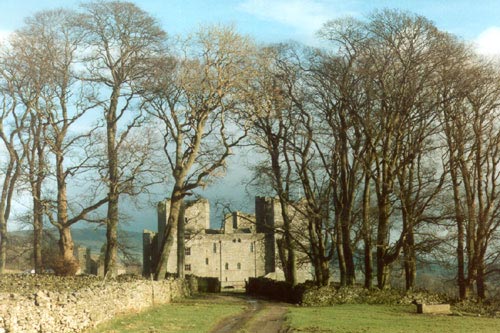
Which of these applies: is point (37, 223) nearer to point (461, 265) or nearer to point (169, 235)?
point (169, 235)

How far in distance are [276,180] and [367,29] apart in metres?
10.2

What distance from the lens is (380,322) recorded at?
2366 cm

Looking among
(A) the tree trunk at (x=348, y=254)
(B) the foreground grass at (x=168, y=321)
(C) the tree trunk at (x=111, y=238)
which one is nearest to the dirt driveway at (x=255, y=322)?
(B) the foreground grass at (x=168, y=321)

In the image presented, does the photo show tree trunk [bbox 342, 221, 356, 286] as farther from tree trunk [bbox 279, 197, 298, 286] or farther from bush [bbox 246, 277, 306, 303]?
tree trunk [bbox 279, 197, 298, 286]

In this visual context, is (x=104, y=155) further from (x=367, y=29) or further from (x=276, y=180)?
(x=367, y=29)

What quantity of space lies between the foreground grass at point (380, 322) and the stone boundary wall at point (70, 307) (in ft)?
22.2

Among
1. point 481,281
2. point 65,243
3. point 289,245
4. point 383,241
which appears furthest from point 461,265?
point 65,243

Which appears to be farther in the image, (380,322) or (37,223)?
(37,223)

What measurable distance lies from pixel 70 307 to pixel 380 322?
11.1m

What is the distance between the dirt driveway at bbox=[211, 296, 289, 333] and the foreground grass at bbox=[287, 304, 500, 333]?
51cm

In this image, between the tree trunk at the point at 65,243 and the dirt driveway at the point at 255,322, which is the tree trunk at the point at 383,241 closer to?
the dirt driveway at the point at 255,322

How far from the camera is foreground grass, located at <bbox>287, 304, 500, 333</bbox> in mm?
21219

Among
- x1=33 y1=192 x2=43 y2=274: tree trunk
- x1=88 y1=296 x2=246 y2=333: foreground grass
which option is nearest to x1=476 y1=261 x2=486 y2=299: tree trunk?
x1=88 y1=296 x2=246 y2=333: foreground grass

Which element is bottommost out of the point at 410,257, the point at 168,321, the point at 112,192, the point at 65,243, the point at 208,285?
the point at 168,321
